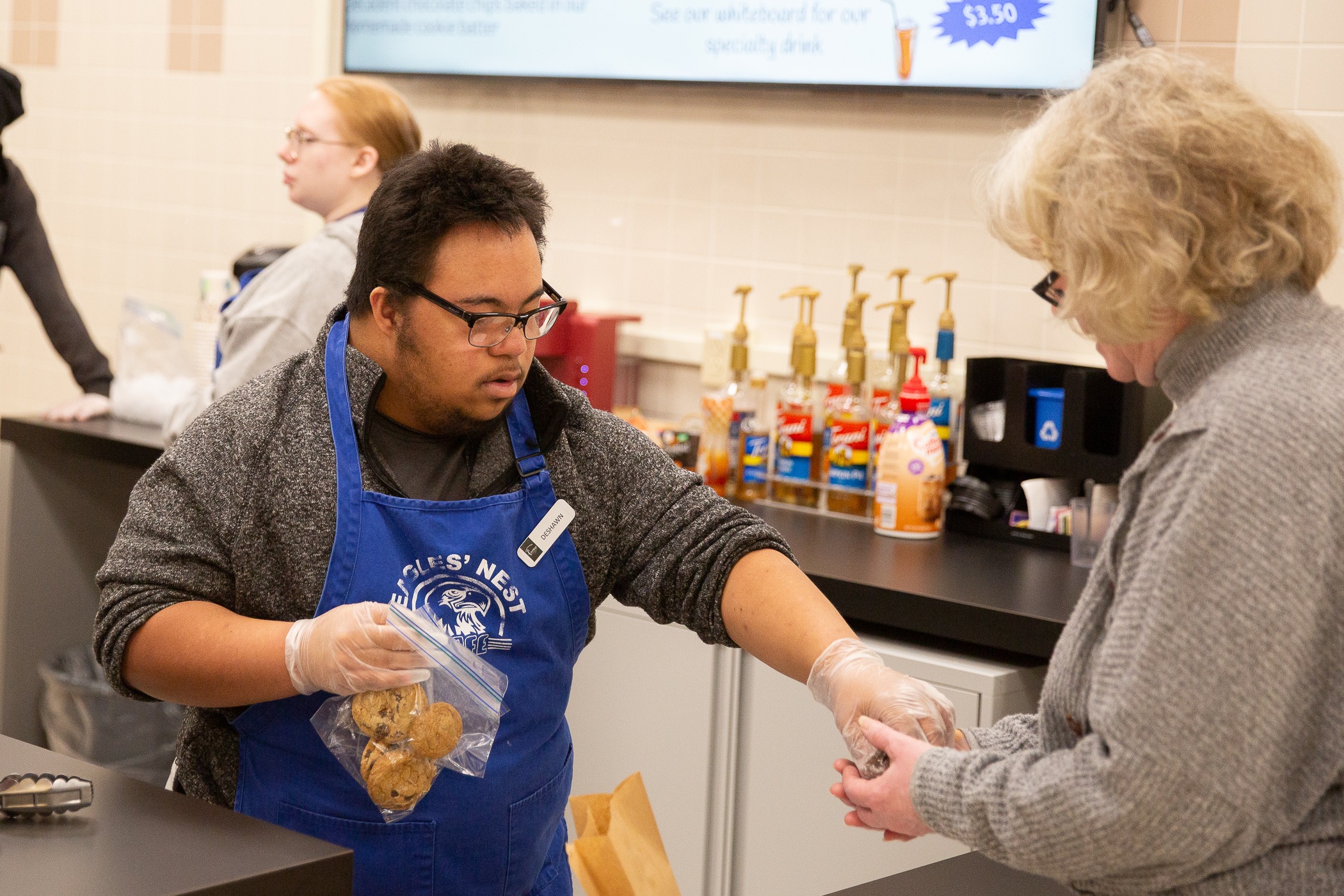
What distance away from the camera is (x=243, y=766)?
1.66m

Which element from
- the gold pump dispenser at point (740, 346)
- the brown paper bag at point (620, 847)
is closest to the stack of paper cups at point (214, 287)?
the gold pump dispenser at point (740, 346)

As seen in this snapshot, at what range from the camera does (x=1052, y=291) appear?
49.5 inches

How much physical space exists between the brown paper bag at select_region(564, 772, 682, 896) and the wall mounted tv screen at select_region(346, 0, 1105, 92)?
1.72m

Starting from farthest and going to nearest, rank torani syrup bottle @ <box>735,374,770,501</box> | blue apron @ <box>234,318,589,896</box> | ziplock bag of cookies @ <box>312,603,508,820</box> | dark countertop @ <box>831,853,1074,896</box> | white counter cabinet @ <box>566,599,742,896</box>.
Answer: torani syrup bottle @ <box>735,374,770,501</box> → white counter cabinet @ <box>566,599,742,896</box> → blue apron @ <box>234,318,589,896</box> → ziplock bag of cookies @ <box>312,603,508,820</box> → dark countertop @ <box>831,853,1074,896</box>

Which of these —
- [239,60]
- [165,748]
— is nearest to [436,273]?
[165,748]

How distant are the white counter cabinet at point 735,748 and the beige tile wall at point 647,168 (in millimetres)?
871

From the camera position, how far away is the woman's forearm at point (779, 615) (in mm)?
1656

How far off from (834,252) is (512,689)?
185 cm

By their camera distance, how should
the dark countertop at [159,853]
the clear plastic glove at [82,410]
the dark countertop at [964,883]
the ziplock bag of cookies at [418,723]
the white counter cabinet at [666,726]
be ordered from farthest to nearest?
the clear plastic glove at [82,410] < the white counter cabinet at [666,726] < the ziplock bag of cookies at [418,723] < the dark countertop at [964,883] < the dark countertop at [159,853]

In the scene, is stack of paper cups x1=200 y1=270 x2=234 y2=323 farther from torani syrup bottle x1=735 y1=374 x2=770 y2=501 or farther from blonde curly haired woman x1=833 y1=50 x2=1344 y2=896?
blonde curly haired woman x1=833 y1=50 x2=1344 y2=896

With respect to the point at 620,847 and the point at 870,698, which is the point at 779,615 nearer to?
the point at 870,698

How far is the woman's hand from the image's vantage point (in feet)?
4.06

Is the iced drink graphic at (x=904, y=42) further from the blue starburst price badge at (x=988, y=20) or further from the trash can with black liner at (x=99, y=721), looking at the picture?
the trash can with black liner at (x=99, y=721)

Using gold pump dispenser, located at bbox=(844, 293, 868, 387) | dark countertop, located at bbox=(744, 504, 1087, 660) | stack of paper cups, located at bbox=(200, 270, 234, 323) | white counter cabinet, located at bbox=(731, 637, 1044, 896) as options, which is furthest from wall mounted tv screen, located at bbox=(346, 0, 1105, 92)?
white counter cabinet, located at bbox=(731, 637, 1044, 896)
